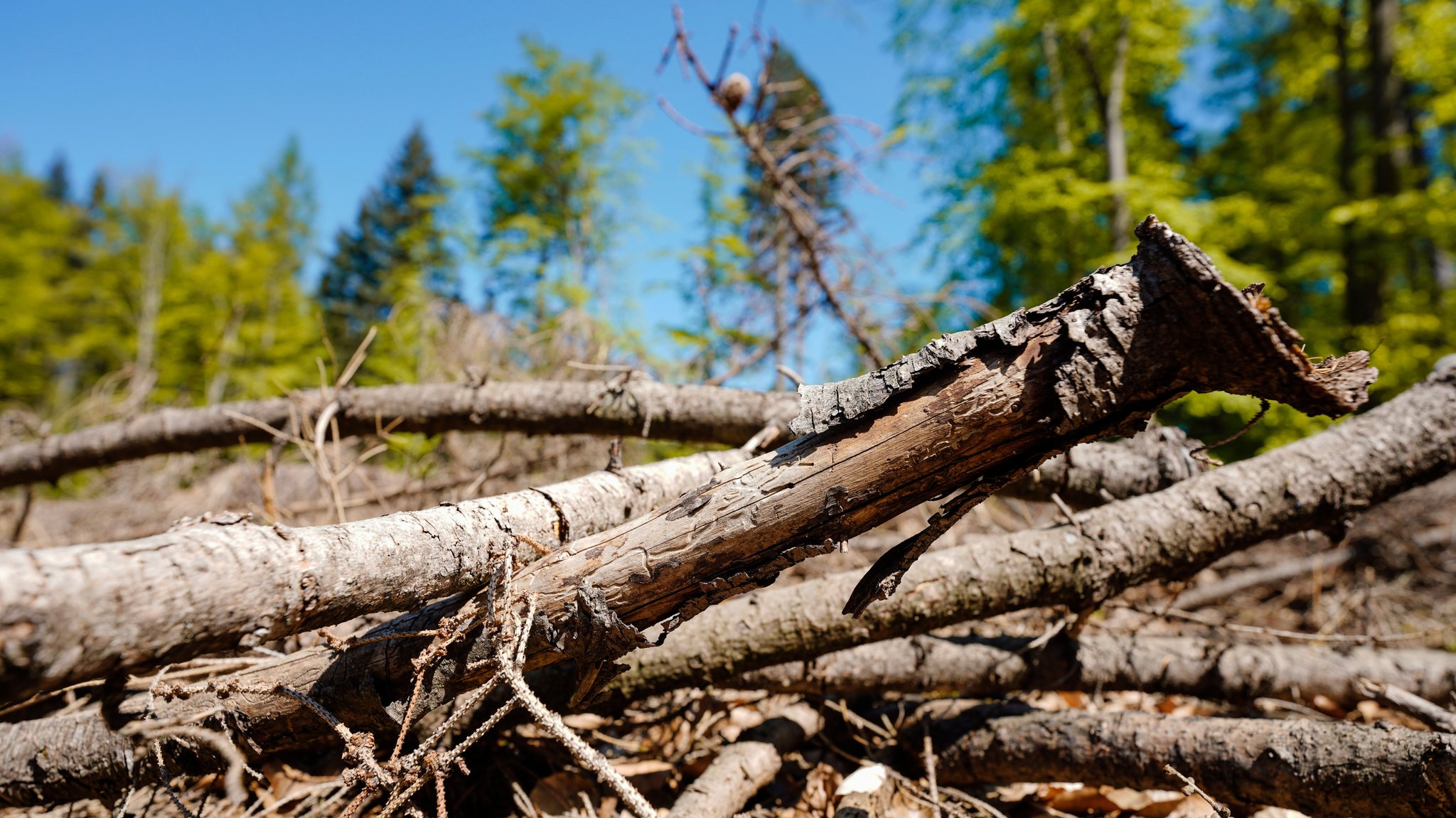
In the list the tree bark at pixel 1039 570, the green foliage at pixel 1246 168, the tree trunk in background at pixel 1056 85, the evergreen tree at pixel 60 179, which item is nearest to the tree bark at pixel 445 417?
the tree bark at pixel 1039 570

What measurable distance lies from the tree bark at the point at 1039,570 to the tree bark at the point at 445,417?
85cm

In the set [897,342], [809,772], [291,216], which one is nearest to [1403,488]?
[809,772]

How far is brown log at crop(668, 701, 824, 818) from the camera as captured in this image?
1.67 meters

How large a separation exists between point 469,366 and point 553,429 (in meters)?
0.54

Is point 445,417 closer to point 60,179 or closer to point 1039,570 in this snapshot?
point 1039,570

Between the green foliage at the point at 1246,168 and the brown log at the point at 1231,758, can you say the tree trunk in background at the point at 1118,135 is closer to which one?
the green foliage at the point at 1246,168

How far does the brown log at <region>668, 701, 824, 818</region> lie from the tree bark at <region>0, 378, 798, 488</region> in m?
1.07

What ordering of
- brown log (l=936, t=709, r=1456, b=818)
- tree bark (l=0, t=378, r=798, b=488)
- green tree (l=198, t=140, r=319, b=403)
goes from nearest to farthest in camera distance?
brown log (l=936, t=709, r=1456, b=818), tree bark (l=0, t=378, r=798, b=488), green tree (l=198, t=140, r=319, b=403)

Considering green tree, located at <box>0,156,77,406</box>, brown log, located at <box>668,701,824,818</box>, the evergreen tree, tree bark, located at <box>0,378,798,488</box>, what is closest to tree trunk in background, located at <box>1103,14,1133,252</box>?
tree bark, located at <box>0,378,798,488</box>

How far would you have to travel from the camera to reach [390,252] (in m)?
29.7

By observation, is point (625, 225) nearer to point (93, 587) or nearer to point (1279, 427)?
point (1279, 427)

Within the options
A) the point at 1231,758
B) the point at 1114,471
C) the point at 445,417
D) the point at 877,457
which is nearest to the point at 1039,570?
the point at 1231,758

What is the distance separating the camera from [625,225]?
1884cm

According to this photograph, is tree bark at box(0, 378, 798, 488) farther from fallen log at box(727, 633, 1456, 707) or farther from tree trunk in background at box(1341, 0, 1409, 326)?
tree trunk in background at box(1341, 0, 1409, 326)
